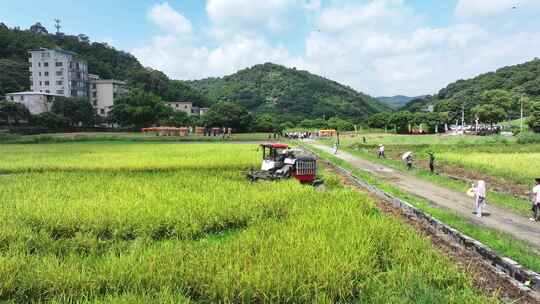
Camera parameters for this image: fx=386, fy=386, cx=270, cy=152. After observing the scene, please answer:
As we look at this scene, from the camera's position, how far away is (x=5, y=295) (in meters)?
5.90

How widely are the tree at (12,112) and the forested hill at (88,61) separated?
14380mm

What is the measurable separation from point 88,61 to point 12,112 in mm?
42124

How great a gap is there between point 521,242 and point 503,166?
1489 cm

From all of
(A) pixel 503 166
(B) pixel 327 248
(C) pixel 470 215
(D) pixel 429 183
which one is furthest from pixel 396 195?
(A) pixel 503 166

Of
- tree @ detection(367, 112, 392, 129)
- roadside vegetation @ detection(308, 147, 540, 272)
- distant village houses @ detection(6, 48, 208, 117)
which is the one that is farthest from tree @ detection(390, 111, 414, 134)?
roadside vegetation @ detection(308, 147, 540, 272)

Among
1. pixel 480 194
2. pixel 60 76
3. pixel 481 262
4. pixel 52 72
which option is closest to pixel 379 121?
pixel 60 76

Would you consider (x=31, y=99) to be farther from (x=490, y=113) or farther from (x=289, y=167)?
(x=490, y=113)

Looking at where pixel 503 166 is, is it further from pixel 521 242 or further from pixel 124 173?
pixel 124 173

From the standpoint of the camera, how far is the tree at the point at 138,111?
68.6 metres

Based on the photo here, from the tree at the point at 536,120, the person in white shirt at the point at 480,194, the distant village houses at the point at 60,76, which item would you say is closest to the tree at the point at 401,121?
the tree at the point at 536,120

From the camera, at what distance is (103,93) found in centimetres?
8519

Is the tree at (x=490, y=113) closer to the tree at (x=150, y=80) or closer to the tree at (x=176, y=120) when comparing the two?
the tree at (x=176, y=120)

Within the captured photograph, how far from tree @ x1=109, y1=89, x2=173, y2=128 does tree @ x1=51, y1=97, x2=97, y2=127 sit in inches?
162

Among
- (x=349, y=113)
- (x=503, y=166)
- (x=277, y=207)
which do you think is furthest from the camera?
(x=349, y=113)
